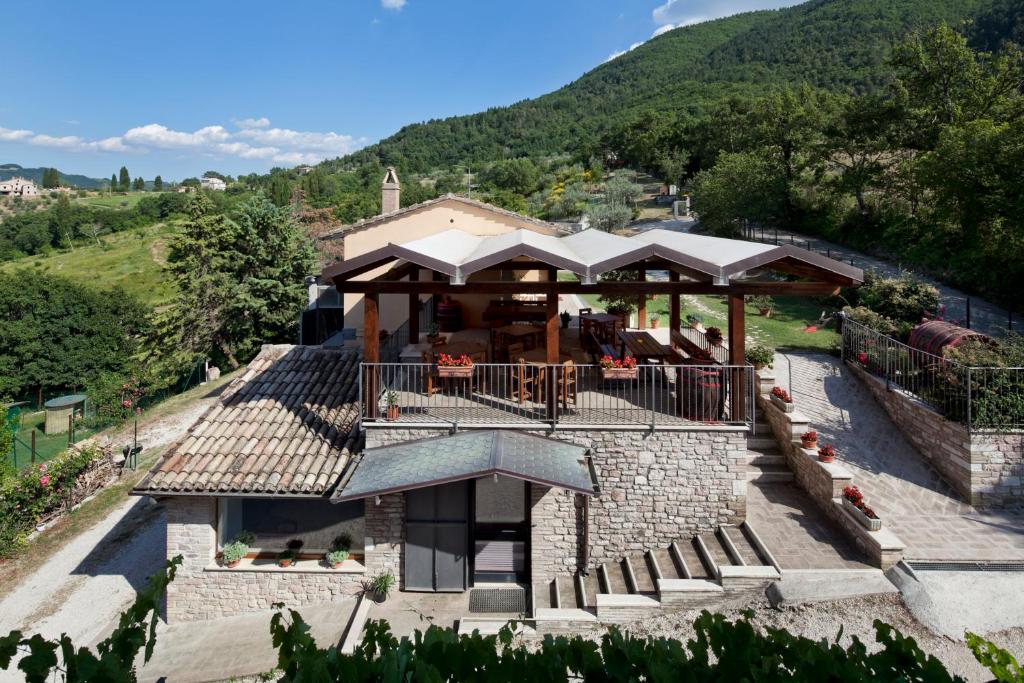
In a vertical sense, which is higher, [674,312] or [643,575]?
[674,312]

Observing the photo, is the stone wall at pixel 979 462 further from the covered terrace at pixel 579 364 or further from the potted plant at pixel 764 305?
the potted plant at pixel 764 305

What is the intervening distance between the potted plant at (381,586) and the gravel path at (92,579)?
16.1 feet

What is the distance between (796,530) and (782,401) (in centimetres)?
332

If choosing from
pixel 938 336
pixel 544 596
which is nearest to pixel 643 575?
pixel 544 596

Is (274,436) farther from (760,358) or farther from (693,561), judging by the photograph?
(760,358)

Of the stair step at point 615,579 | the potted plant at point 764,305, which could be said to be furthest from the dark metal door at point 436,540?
the potted plant at point 764,305

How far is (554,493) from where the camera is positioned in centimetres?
895

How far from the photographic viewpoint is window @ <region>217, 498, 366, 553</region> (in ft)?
31.3

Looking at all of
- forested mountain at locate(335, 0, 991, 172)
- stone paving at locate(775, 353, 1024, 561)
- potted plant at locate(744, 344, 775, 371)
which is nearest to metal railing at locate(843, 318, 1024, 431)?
stone paving at locate(775, 353, 1024, 561)

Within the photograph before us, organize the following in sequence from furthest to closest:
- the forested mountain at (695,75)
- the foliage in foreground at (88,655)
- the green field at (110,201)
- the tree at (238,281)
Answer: the green field at (110,201) < the forested mountain at (695,75) < the tree at (238,281) < the foliage in foreground at (88,655)

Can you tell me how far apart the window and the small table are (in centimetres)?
601

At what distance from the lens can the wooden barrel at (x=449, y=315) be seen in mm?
15289

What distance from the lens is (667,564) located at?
860cm

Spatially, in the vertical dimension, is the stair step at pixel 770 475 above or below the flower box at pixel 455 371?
below
